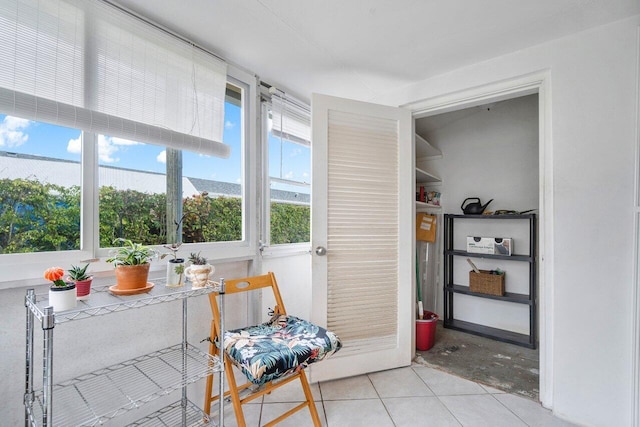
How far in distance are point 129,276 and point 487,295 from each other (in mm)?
2913

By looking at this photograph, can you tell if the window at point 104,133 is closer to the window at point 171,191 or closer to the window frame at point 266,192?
the window at point 171,191

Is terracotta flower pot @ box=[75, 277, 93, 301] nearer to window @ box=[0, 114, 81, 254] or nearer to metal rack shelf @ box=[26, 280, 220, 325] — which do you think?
metal rack shelf @ box=[26, 280, 220, 325]

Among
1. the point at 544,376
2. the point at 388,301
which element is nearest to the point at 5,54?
the point at 388,301

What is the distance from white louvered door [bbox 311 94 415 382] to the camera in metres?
1.94

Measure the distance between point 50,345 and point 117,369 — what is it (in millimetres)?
565

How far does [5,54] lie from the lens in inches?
40.7

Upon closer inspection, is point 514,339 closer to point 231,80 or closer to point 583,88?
point 583,88

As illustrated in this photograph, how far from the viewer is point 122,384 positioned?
1.26 metres

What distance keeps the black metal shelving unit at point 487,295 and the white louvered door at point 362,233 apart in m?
1.01

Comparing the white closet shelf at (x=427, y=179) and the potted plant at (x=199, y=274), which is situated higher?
the white closet shelf at (x=427, y=179)

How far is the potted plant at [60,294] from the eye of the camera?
898mm

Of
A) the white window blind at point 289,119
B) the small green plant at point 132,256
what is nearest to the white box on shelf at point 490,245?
the white window blind at point 289,119

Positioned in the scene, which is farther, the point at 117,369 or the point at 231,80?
the point at 231,80

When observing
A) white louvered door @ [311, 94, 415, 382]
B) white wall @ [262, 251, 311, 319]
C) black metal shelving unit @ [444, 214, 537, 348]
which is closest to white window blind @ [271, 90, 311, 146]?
white louvered door @ [311, 94, 415, 382]
